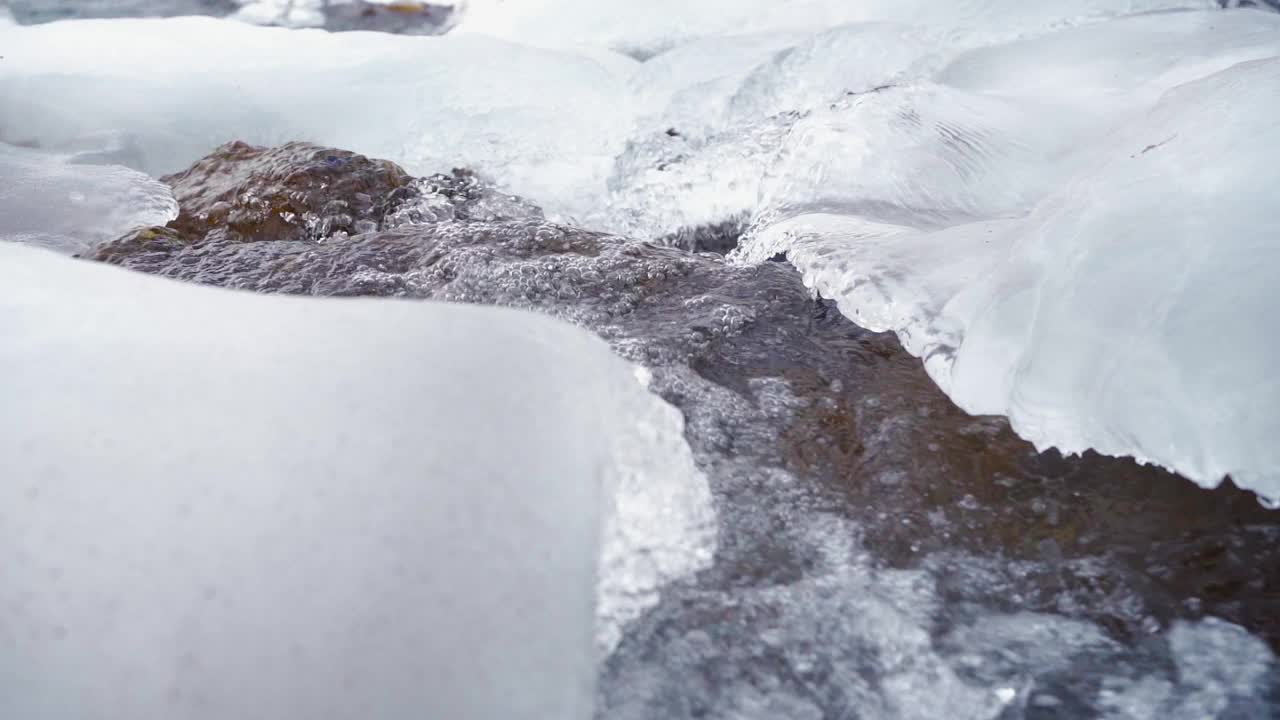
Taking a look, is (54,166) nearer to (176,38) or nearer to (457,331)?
(176,38)

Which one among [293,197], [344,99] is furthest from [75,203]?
[344,99]

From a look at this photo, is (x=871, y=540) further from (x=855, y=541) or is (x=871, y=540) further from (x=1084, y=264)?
(x=1084, y=264)

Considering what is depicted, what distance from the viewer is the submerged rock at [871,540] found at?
1.02 m

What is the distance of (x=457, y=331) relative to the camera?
109 cm

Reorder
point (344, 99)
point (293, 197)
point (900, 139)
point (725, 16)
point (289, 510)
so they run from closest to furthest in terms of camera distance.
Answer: point (289, 510)
point (900, 139)
point (293, 197)
point (344, 99)
point (725, 16)

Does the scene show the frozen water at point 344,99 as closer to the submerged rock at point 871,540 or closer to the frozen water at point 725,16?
the frozen water at point 725,16

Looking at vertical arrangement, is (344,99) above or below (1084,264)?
below

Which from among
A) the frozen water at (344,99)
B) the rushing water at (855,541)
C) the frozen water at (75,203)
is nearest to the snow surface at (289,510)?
the rushing water at (855,541)

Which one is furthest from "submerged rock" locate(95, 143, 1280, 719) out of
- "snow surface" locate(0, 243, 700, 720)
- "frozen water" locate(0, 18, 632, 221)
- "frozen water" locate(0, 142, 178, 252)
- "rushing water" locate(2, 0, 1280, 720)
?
"frozen water" locate(0, 18, 632, 221)

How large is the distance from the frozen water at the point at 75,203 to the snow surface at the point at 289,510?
1.37 m

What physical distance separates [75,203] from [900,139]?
6.93 ft

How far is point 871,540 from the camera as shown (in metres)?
1.20

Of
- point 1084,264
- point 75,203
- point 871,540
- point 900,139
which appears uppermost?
point 1084,264

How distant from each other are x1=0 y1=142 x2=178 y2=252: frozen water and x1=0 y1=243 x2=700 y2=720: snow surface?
4.48 ft
